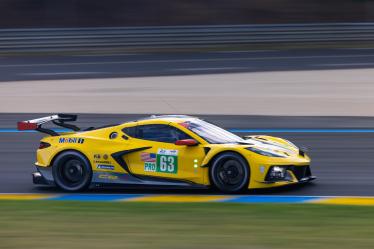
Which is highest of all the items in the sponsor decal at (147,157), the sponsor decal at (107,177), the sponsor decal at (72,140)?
the sponsor decal at (72,140)

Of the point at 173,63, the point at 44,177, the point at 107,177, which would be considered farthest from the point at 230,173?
the point at 173,63

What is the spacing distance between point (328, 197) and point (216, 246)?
3701 mm

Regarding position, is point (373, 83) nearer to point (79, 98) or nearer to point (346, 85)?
point (346, 85)

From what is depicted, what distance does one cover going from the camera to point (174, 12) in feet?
114

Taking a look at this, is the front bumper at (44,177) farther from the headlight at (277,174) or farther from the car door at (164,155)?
the headlight at (277,174)

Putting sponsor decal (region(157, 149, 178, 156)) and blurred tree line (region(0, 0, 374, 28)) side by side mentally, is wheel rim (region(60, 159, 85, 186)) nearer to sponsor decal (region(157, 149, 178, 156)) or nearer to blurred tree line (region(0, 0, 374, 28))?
sponsor decal (region(157, 149, 178, 156))

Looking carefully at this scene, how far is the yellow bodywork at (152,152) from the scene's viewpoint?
10.8 meters

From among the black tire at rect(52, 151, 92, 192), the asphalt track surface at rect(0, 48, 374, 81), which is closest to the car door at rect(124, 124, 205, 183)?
the black tire at rect(52, 151, 92, 192)

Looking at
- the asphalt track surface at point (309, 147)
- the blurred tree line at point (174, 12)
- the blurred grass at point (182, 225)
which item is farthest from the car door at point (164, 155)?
the blurred tree line at point (174, 12)

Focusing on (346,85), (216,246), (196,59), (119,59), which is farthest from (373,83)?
(216,246)

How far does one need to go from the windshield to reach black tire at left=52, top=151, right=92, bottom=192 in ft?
5.00

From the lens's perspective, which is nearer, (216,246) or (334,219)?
(216,246)

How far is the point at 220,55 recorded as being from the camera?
28.4m

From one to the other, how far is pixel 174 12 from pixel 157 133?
24.0m
